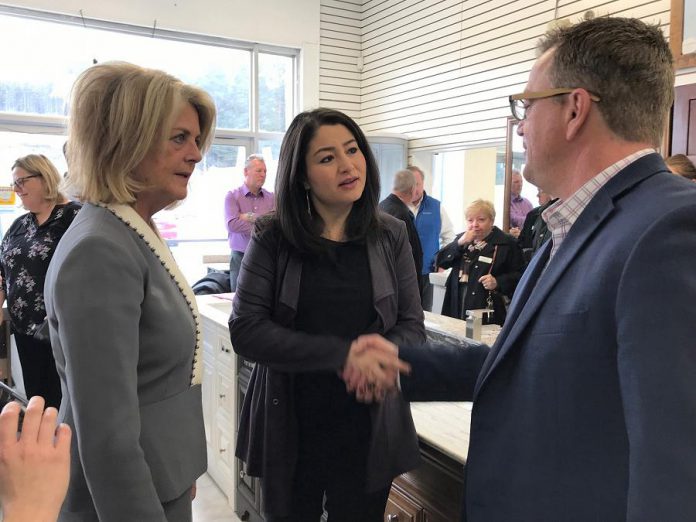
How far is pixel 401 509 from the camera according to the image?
200cm

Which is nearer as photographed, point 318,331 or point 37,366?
point 318,331

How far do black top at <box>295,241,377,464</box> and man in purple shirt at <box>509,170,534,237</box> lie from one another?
186 inches

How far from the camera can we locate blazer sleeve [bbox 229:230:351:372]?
1.62m

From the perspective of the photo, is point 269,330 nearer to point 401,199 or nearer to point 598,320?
point 598,320

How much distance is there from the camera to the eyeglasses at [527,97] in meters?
1.10

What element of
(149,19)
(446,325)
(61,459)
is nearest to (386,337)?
(61,459)

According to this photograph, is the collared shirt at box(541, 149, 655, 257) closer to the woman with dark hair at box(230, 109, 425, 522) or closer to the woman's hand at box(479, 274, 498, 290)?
the woman with dark hair at box(230, 109, 425, 522)

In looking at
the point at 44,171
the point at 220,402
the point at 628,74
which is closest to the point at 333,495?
the point at 628,74

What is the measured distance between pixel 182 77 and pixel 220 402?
4610 millimetres

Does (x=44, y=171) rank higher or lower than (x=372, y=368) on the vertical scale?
higher

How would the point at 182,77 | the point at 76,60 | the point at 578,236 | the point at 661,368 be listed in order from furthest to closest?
the point at 76,60, the point at 182,77, the point at 578,236, the point at 661,368

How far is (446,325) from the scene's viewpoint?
10.9 feet

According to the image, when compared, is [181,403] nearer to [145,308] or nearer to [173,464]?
[173,464]

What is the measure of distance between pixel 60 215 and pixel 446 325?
2503 millimetres
